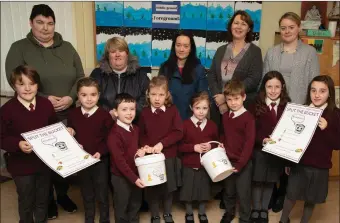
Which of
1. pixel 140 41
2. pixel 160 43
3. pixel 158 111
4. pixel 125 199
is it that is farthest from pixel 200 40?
pixel 125 199

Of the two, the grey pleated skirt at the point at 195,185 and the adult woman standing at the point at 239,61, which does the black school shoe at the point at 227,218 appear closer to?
the grey pleated skirt at the point at 195,185

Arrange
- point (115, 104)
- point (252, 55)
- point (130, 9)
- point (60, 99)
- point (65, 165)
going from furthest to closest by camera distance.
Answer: point (130, 9) → point (252, 55) → point (60, 99) → point (115, 104) → point (65, 165)

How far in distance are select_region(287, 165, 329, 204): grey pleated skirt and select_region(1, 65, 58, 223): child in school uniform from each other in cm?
190

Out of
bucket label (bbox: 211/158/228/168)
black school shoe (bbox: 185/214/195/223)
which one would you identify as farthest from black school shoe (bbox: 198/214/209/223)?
bucket label (bbox: 211/158/228/168)

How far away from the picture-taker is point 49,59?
8.56 ft

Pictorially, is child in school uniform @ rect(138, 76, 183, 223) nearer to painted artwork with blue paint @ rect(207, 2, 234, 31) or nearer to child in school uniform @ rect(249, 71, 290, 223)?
child in school uniform @ rect(249, 71, 290, 223)

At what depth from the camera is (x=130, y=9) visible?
11.6ft

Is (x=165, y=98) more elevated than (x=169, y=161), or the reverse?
(x=165, y=98)

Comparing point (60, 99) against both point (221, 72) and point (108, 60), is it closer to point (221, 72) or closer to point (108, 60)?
point (108, 60)

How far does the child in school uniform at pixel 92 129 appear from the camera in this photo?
7.73ft

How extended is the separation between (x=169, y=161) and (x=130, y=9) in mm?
1905

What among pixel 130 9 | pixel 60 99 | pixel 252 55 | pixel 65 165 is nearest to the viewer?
pixel 65 165

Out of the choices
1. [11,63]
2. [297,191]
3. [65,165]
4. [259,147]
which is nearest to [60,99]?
[11,63]

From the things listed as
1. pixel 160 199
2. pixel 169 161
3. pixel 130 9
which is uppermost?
pixel 130 9
